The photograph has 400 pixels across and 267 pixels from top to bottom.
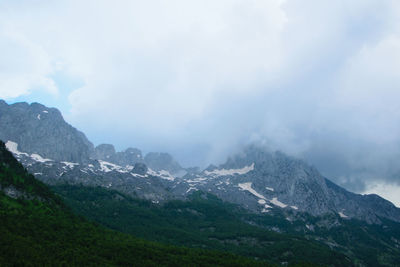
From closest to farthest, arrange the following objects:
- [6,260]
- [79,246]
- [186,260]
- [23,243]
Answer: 1. [6,260]
2. [23,243]
3. [79,246]
4. [186,260]

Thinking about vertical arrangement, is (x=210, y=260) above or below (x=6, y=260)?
above

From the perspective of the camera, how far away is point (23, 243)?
146 metres

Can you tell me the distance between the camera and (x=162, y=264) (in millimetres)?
176875

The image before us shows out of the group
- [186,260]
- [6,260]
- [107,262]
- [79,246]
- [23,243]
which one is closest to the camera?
[6,260]

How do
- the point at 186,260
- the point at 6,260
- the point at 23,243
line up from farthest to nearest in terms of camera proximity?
1. the point at 186,260
2. the point at 23,243
3. the point at 6,260

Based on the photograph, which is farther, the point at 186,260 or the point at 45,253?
the point at 186,260

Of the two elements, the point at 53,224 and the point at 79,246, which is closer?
the point at 79,246

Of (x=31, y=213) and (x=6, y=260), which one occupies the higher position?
(x=31, y=213)

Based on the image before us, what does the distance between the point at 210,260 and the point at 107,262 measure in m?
61.5

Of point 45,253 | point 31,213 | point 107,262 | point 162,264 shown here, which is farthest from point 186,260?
point 31,213

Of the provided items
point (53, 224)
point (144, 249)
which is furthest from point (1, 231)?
point (144, 249)

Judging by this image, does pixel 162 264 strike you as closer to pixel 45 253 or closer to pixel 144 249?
pixel 144 249

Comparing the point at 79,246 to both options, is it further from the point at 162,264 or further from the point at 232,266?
the point at 232,266

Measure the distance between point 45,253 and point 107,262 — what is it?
84.8 ft
